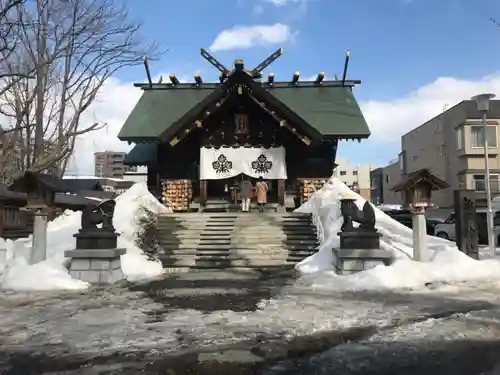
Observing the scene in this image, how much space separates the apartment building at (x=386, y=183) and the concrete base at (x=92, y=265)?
45374 millimetres

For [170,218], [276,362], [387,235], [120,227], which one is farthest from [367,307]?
[170,218]

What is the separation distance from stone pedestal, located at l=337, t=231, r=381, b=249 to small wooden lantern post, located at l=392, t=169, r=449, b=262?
→ 99 centimetres

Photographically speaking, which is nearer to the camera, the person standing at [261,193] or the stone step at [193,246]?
the stone step at [193,246]

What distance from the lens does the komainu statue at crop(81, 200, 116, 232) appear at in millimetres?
11109

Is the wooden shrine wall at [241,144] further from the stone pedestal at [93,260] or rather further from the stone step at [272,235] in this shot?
the stone pedestal at [93,260]

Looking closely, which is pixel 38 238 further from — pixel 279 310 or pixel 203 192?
pixel 203 192

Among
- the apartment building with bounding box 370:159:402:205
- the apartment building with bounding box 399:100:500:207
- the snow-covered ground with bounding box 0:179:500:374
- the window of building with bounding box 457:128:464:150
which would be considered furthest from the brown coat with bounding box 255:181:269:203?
the apartment building with bounding box 370:159:402:205

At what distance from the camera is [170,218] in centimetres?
1642

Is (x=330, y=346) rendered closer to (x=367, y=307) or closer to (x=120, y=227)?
(x=367, y=307)

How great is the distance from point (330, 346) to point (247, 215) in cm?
1150

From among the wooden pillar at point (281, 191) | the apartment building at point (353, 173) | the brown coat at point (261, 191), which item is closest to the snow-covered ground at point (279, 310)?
the brown coat at point (261, 191)

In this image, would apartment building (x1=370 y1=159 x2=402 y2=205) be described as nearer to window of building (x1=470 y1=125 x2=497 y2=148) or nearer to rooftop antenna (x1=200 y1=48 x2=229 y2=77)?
window of building (x1=470 y1=125 x2=497 y2=148)

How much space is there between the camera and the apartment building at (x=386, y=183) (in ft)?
179

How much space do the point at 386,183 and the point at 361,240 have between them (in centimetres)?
5099
